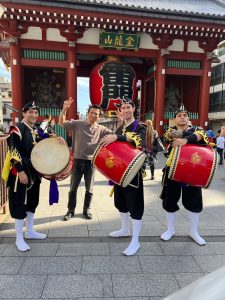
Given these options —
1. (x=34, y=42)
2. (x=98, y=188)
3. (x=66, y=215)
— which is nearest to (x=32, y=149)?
(x=66, y=215)

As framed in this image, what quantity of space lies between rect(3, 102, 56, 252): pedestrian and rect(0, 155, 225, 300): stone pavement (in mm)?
377

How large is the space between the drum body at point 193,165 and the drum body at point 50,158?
1223 mm

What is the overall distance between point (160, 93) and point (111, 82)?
89.0 inches

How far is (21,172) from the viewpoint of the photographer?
9.11 feet

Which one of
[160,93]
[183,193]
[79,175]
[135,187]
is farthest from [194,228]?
[160,93]

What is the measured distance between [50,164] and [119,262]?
1.28 meters

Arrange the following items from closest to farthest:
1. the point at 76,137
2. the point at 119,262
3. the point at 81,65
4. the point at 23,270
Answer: the point at 23,270 < the point at 119,262 < the point at 76,137 < the point at 81,65

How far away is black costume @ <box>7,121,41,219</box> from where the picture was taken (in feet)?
9.24

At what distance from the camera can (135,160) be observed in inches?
103

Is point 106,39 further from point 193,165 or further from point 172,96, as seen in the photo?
point 193,165

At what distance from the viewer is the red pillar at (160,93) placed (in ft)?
37.3

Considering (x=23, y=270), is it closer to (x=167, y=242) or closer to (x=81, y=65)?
(x=167, y=242)

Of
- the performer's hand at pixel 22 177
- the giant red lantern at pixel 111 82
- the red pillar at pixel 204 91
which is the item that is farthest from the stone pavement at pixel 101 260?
the red pillar at pixel 204 91

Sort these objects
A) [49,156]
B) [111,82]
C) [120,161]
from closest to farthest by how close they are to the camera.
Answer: [120,161], [49,156], [111,82]
